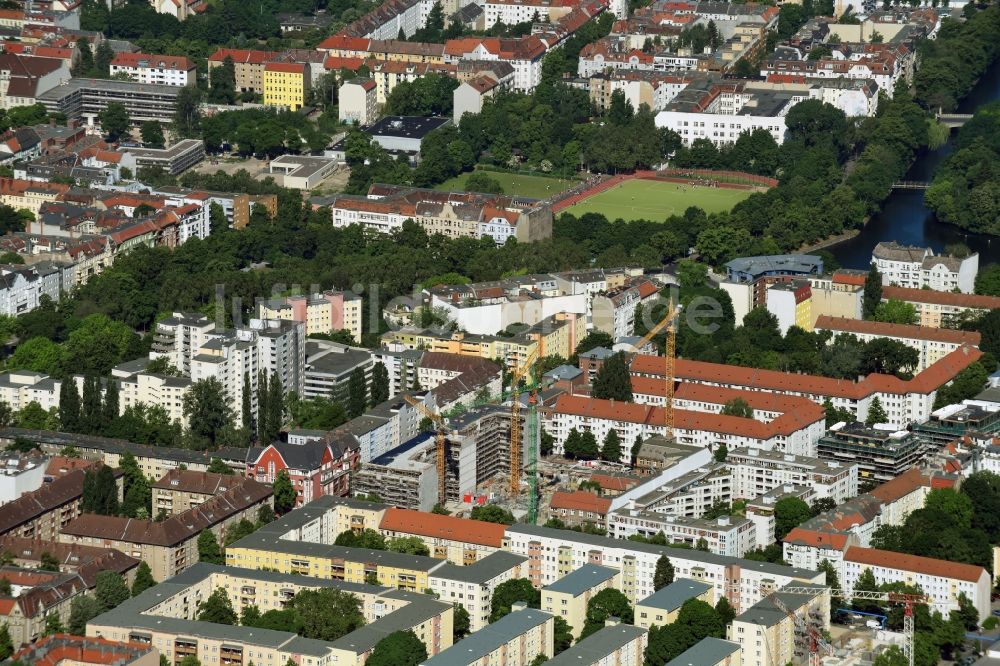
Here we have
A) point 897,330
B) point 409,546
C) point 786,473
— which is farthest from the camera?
point 897,330

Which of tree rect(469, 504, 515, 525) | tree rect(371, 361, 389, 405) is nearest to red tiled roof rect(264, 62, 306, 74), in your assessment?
tree rect(371, 361, 389, 405)

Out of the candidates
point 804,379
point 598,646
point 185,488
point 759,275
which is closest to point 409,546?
point 185,488

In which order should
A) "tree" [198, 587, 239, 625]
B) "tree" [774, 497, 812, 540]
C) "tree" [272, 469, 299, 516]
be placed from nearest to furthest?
"tree" [198, 587, 239, 625] → "tree" [774, 497, 812, 540] → "tree" [272, 469, 299, 516]

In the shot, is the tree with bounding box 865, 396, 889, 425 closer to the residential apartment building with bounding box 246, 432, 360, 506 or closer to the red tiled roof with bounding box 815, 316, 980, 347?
the red tiled roof with bounding box 815, 316, 980, 347

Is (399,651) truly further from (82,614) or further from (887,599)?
(887,599)

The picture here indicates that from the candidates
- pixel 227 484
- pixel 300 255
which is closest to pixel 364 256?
pixel 300 255
